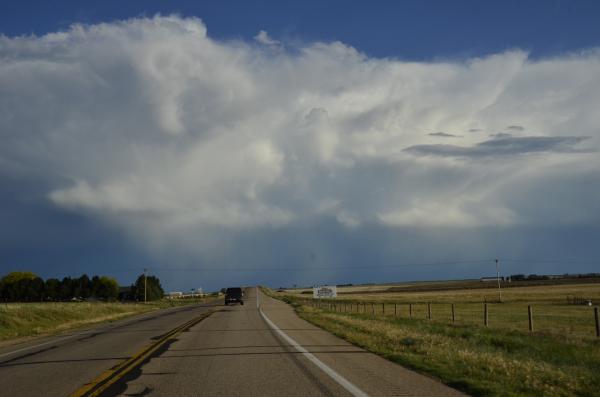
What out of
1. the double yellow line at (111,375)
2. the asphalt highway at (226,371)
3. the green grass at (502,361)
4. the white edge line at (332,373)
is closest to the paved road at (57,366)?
the asphalt highway at (226,371)

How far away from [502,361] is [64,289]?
154732 mm

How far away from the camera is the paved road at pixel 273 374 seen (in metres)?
8.88

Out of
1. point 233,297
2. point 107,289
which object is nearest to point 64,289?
point 107,289

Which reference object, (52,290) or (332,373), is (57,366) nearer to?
(332,373)

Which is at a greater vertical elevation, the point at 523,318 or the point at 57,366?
the point at 57,366

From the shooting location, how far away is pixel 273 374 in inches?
416

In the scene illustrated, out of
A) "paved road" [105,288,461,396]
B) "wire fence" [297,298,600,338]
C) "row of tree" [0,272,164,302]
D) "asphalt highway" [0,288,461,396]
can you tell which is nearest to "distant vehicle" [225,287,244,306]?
"wire fence" [297,298,600,338]

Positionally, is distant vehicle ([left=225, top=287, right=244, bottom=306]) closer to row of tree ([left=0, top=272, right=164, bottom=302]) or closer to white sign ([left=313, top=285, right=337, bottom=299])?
white sign ([left=313, top=285, right=337, bottom=299])

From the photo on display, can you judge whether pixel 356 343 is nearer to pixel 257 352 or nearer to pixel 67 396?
pixel 257 352

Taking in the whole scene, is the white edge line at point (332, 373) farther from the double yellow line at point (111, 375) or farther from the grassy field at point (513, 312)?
the grassy field at point (513, 312)

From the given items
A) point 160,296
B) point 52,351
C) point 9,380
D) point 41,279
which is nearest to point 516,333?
point 52,351

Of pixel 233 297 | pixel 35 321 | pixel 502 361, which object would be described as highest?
pixel 233 297

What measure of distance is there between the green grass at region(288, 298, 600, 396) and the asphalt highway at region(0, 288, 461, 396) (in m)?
0.66

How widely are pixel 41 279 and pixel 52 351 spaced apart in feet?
495
